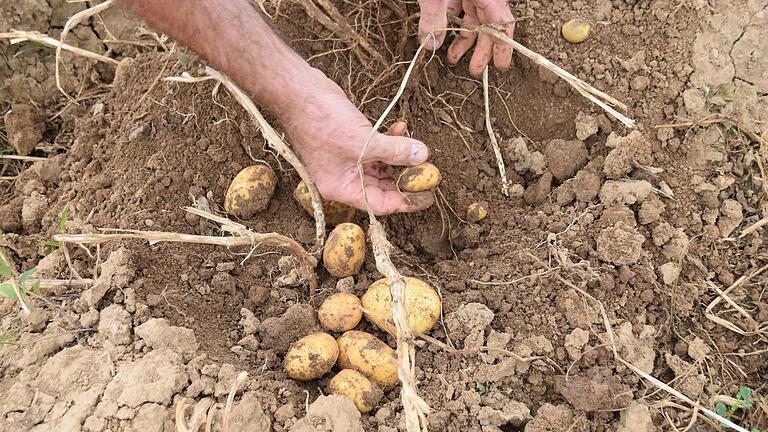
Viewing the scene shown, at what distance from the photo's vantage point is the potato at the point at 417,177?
205 centimetres

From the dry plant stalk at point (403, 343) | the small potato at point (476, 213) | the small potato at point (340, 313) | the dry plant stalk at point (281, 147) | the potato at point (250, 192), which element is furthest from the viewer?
the small potato at point (476, 213)

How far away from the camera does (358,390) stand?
1.77 meters

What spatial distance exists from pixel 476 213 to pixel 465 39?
686 millimetres

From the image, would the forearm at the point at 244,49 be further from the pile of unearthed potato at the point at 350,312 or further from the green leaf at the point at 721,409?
the green leaf at the point at 721,409

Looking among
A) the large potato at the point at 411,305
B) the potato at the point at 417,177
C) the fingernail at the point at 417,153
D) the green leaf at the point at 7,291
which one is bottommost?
the large potato at the point at 411,305

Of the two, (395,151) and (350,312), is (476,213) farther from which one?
(350,312)

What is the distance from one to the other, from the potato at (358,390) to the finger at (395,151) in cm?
69

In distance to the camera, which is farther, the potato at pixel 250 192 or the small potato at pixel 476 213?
the small potato at pixel 476 213

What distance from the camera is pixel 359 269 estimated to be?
6.86ft

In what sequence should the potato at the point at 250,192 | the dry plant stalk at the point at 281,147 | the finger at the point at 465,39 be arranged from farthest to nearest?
the finger at the point at 465,39 < the potato at the point at 250,192 < the dry plant stalk at the point at 281,147

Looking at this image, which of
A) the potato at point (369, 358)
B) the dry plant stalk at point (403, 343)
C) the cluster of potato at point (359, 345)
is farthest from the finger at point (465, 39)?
the potato at point (369, 358)

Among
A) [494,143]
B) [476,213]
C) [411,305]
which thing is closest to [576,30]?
[494,143]

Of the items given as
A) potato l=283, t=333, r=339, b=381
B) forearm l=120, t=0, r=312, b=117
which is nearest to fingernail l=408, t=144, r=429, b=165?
forearm l=120, t=0, r=312, b=117

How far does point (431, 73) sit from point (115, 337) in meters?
1.49
